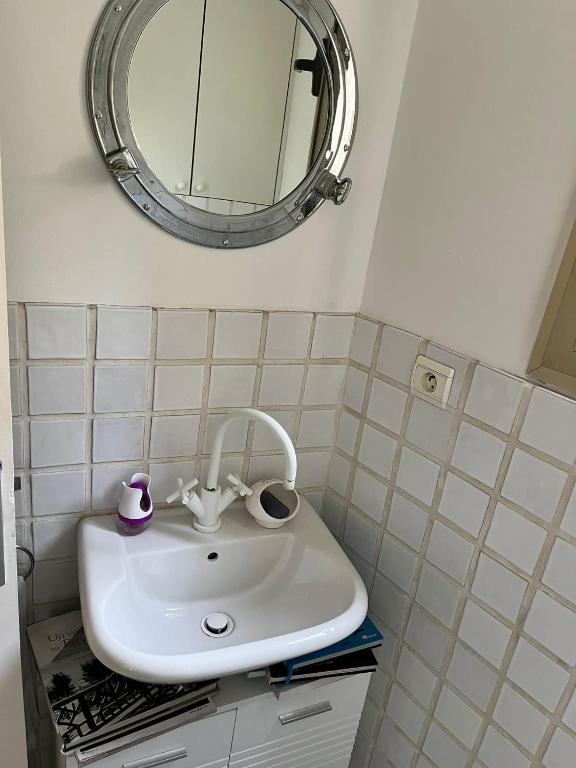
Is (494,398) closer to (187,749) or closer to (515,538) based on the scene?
(515,538)

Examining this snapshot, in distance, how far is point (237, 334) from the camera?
1104 millimetres

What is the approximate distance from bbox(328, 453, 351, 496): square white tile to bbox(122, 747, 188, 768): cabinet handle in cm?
59

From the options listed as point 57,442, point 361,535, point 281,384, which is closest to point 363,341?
point 281,384

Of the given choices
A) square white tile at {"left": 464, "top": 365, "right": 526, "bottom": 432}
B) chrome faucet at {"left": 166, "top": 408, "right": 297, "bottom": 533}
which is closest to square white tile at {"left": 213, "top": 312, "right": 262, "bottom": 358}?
chrome faucet at {"left": 166, "top": 408, "right": 297, "bottom": 533}

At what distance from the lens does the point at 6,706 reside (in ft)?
→ 2.91

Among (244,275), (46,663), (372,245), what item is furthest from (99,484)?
(372,245)

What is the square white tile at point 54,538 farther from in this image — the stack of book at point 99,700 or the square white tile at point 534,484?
the square white tile at point 534,484

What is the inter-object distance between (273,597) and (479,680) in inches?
16.2

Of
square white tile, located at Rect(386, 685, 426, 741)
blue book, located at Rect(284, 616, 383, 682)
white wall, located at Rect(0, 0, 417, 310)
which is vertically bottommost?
square white tile, located at Rect(386, 685, 426, 741)

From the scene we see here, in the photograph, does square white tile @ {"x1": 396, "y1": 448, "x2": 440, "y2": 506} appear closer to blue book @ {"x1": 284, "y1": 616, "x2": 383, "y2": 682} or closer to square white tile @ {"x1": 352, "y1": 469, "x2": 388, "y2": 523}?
square white tile @ {"x1": 352, "y1": 469, "x2": 388, "y2": 523}

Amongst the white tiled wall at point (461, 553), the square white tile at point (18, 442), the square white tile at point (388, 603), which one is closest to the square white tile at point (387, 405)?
the white tiled wall at point (461, 553)

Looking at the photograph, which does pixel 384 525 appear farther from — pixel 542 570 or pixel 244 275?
pixel 244 275

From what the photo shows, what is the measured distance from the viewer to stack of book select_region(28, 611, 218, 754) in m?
0.89

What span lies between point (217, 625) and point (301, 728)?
0.81 ft
